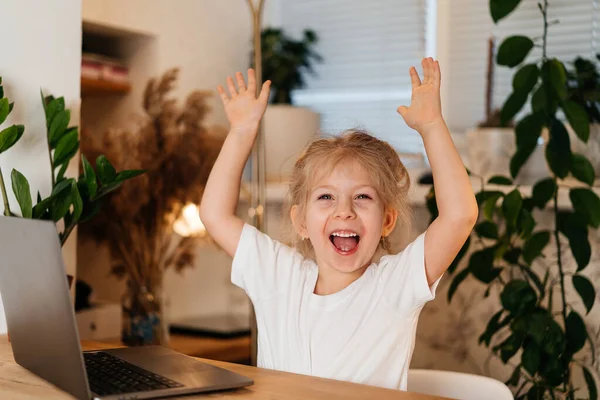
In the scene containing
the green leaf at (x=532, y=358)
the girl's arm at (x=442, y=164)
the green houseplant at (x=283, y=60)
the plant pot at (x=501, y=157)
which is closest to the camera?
the girl's arm at (x=442, y=164)

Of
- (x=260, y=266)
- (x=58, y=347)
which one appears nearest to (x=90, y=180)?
(x=260, y=266)

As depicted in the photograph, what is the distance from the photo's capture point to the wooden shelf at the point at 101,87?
2.96m

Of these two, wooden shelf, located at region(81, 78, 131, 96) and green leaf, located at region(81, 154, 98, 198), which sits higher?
wooden shelf, located at region(81, 78, 131, 96)

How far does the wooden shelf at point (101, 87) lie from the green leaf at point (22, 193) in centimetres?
142

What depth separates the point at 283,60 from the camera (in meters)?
3.52

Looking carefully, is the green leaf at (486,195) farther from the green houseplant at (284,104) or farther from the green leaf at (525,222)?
the green houseplant at (284,104)

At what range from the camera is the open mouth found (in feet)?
4.65

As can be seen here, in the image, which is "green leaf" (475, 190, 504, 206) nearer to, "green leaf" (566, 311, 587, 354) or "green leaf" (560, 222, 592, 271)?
"green leaf" (560, 222, 592, 271)

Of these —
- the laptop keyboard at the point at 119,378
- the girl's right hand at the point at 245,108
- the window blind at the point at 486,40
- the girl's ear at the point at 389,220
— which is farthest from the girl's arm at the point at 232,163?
the window blind at the point at 486,40

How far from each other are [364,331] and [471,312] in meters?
1.48

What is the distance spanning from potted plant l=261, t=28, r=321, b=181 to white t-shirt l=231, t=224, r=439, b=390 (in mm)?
1902

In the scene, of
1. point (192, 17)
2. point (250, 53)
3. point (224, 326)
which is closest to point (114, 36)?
point (192, 17)

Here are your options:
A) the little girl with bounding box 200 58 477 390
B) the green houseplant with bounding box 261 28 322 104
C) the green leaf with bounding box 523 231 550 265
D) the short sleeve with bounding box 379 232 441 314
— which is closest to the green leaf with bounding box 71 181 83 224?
the little girl with bounding box 200 58 477 390

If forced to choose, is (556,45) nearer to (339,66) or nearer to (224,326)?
(339,66)
